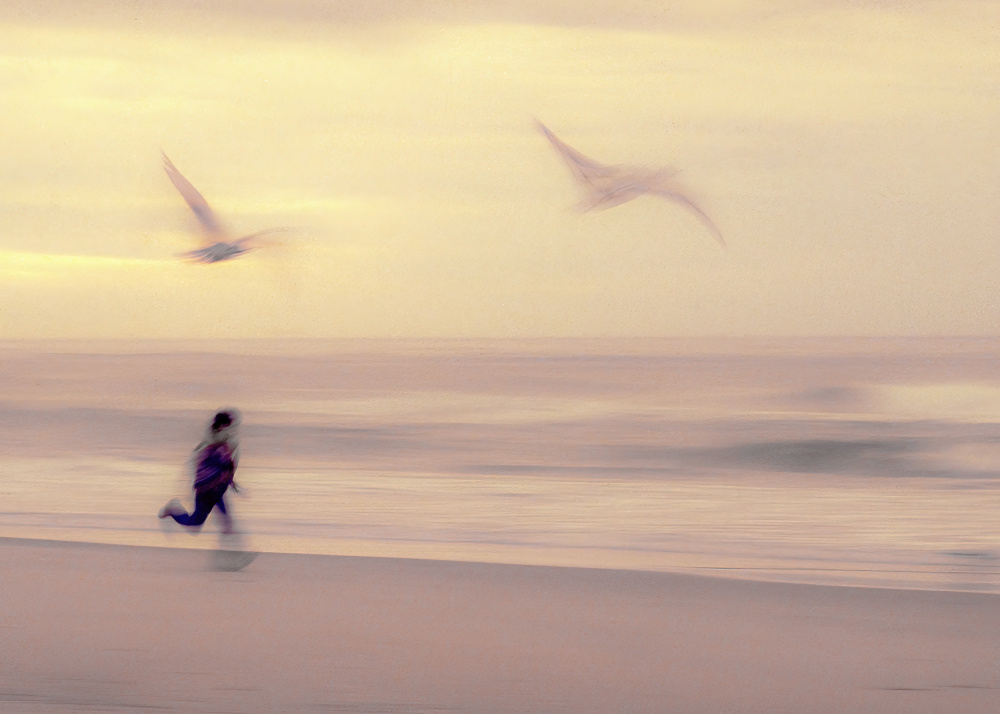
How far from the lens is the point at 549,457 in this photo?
1911 centimetres

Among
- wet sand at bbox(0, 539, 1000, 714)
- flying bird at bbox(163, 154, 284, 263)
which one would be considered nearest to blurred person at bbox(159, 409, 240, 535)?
wet sand at bbox(0, 539, 1000, 714)

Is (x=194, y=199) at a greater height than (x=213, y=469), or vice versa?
(x=194, y=199)

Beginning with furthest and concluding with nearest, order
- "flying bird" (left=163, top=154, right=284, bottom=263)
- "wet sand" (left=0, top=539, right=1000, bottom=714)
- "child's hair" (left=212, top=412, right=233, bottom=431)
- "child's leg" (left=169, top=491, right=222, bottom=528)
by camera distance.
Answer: "flying bird" (left=163, top=154, right=284, bottom=263) < "child's hair" (left=212, top=412, right=233, bottom=431) < "child's leg" (left=169, top=491, right=222, bottom=528) < "wet sand" (left=0, top=539, right=1000, bottom=714)

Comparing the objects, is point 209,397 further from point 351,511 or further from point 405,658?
point 405,658

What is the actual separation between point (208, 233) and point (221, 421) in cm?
360

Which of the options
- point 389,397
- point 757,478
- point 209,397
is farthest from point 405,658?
point 209,397

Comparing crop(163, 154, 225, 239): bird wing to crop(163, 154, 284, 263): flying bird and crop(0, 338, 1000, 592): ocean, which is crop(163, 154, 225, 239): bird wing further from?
crop(0, 338, 1000, 592): ocean

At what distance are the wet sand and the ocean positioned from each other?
0.96 meters

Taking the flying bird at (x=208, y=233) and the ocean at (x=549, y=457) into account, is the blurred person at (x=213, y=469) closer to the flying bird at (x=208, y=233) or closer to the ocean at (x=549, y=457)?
the ocean at (x=549, y=457)

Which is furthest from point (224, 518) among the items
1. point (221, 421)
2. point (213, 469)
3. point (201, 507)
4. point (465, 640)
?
point (465, 640)

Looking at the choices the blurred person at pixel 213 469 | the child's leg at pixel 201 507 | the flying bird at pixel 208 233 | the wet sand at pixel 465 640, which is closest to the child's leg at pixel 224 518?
the blurred person at pixel 213 469

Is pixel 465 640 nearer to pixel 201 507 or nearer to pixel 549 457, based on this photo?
pixel 201 507

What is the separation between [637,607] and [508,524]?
343 centimetres

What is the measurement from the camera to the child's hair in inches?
296
